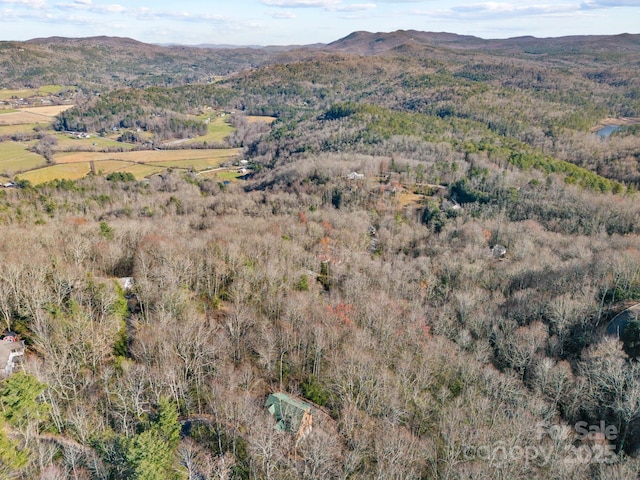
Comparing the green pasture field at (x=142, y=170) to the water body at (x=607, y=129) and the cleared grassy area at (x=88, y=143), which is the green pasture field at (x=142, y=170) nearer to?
the cleared grassy area at (x=88, y=143)

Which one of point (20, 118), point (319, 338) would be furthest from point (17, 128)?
point (319, 338)

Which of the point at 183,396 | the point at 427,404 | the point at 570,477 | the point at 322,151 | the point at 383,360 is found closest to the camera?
the point at 570,477

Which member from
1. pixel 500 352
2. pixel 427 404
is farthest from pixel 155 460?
pixel 500 352

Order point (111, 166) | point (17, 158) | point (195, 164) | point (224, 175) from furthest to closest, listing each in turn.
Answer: point (195, 164)
point (224, 175)
point (17, 158)
point (111, 166)

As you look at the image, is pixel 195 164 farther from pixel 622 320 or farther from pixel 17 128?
pixel 622 320

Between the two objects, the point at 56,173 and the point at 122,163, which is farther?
the point at 122,163

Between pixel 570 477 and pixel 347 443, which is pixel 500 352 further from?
pixel 347 443

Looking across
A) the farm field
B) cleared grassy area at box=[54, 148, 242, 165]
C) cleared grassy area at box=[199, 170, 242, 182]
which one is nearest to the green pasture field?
the farm field
